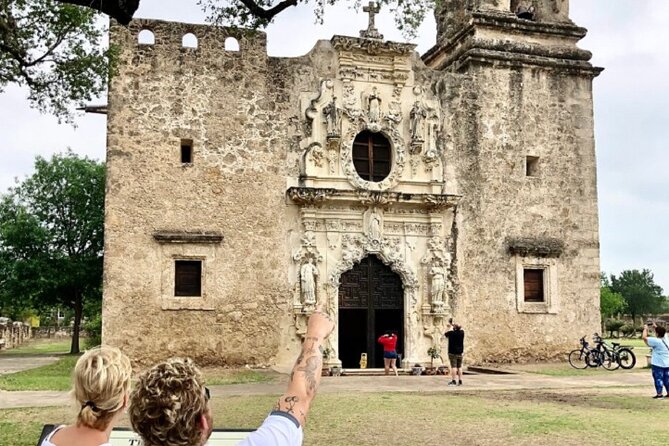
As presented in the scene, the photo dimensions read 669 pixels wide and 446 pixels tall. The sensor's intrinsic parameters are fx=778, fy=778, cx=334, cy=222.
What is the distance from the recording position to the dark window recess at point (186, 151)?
17.9 metres

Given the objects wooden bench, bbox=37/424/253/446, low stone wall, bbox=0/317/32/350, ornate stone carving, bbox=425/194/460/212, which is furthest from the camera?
low stone wall, bbox=0/317/32/350

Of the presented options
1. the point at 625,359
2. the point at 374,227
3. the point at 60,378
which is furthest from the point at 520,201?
the point at 60,378

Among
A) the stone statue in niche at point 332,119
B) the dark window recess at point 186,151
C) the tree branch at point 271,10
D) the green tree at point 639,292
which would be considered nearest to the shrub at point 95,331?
the dark window recess at point 186,151

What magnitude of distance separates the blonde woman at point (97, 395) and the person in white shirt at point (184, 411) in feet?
0.56

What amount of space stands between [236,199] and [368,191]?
313cm

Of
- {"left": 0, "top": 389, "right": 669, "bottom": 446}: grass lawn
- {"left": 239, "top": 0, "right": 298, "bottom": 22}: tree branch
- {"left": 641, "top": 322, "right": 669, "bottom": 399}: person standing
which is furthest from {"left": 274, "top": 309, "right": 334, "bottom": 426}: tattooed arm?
{"left": 641, "top": 322, "right": 669, "bottom": 399}: person standing

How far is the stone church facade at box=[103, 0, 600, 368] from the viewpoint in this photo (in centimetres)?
1744

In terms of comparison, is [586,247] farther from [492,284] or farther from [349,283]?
[349,283]

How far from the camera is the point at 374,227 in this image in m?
18.6

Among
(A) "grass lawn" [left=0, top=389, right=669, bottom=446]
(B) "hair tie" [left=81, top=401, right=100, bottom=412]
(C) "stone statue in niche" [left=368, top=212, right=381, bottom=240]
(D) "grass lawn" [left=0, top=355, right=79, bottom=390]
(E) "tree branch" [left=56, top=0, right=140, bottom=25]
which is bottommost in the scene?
(D) "grass lawn" [left=0, top=355, right=79, bottom=390]

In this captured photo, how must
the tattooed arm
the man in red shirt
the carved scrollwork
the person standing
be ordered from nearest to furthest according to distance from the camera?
1. the tattooed arm
2. the person standing
3. the man in red shirt
4. the carved scrollwork

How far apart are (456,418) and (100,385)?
783cm

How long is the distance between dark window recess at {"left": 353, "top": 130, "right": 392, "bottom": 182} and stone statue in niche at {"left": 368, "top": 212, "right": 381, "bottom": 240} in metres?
0.94

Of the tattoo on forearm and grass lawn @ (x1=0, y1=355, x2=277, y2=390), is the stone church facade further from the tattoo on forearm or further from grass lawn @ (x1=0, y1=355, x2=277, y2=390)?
the tattoo on forearm
